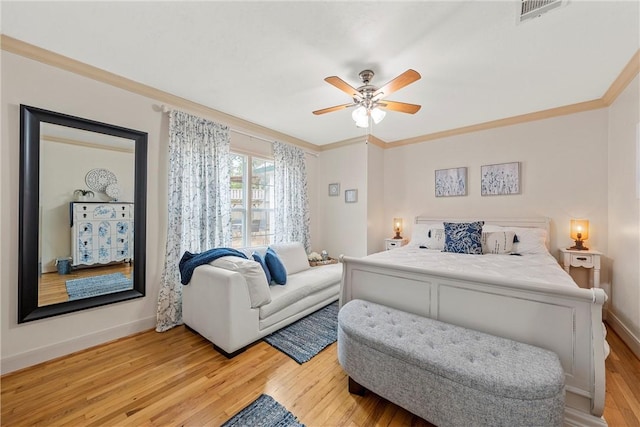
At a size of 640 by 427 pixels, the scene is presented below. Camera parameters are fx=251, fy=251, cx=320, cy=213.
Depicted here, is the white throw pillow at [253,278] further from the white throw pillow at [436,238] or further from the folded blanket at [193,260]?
the white throw pillow at [436,238]

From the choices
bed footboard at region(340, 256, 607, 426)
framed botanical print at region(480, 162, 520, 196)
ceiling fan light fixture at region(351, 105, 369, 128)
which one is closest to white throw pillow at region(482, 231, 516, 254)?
framed botanical print at region(480, 162, 520, 196)

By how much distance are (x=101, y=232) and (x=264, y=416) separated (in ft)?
7.34

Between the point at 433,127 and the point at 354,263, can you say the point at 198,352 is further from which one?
the point at 433,127

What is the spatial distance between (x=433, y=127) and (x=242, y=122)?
9.24 feet

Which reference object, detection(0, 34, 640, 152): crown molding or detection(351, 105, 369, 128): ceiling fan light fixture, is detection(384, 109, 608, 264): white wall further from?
detection(351, 105, 369, 128): ceiling fan light fixture

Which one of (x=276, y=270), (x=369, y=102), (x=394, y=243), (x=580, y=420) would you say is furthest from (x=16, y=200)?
(x=394, y=243)

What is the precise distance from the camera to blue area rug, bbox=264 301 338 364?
2.23 metres

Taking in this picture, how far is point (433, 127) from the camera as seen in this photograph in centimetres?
381

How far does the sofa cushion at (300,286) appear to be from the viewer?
2.49 meters

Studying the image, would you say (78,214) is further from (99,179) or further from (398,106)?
(398,106)

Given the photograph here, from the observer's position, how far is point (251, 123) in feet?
11.9

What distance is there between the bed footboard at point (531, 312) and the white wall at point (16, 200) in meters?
2.46

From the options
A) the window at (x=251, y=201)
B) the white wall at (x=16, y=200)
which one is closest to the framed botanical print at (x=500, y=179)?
the window at (x=251, y=201)

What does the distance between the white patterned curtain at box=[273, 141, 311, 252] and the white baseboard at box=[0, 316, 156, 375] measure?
2.05 m
